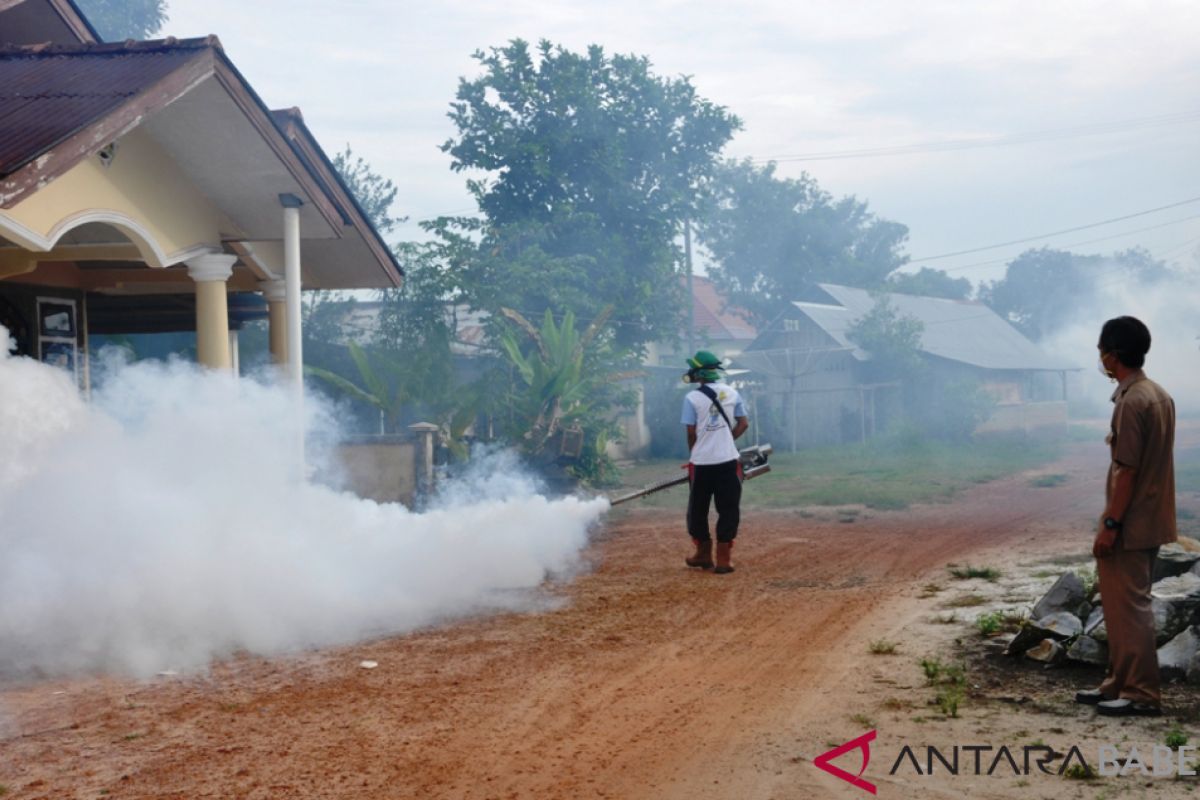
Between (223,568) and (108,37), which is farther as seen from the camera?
(108,37)

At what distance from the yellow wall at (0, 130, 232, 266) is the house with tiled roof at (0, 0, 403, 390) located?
0.05 ft

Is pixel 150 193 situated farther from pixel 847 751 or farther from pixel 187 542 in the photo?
pixel 847 751

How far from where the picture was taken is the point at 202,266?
10.8 m

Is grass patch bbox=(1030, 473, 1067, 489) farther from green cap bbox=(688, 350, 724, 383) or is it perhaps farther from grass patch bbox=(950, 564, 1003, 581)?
green cap bbox=(688, 350, 724, 383)

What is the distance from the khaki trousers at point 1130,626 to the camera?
18.5 feet

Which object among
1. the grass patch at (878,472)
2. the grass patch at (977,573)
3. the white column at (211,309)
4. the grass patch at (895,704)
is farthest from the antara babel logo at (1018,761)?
the grass patch at (878,472)

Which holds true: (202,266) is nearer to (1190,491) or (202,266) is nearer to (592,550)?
(592,550)

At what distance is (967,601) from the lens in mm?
8867

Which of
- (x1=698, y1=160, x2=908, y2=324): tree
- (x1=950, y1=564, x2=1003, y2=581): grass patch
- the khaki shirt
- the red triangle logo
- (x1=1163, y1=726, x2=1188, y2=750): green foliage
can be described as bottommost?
(x1=950, y1=564, x2=1003, y2=581): grass patch

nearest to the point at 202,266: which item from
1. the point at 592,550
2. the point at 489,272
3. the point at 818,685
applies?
the point at 592,550

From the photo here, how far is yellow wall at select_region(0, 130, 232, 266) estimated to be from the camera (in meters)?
8.51

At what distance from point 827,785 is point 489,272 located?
2287cm

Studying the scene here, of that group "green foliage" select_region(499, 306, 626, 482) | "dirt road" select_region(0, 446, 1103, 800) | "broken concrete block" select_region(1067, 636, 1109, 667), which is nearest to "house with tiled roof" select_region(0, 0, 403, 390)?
"dirt road" select_region(0, 446, 1103, 800)

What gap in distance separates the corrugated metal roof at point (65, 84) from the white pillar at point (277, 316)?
147 inches
